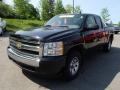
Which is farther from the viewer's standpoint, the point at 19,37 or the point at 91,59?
the point at 91,59

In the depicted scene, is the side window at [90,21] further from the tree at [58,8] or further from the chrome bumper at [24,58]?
the tree at [58,8]

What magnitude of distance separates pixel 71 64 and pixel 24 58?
1235 mm

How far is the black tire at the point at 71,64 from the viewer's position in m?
5.59

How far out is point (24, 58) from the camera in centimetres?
536

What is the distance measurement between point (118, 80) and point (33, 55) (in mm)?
2452

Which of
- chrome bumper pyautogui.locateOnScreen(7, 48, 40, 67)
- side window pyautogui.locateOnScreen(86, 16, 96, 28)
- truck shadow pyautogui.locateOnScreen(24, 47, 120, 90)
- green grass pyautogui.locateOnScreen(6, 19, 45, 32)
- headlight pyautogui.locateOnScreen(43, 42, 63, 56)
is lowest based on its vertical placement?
green grass pyautogui.locateOnScreen(6, 19, 45, 32)

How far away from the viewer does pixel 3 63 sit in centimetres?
737

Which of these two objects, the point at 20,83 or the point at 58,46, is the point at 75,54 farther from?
the point at 20,83

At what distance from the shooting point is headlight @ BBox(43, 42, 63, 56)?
5.16 m

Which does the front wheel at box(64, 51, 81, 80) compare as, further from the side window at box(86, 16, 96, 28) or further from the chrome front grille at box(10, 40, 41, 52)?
the side window at box(86, 16, 96, 28)

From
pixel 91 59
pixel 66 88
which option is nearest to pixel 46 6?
pixel 91 59

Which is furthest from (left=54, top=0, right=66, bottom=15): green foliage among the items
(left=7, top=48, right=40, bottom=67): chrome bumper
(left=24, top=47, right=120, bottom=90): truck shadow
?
(left=7, top=48, right=40, bottom=67): chrome bumper

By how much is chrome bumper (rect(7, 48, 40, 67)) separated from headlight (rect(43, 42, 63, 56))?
0.86 ft

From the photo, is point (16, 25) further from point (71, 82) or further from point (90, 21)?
point (71, 82)
